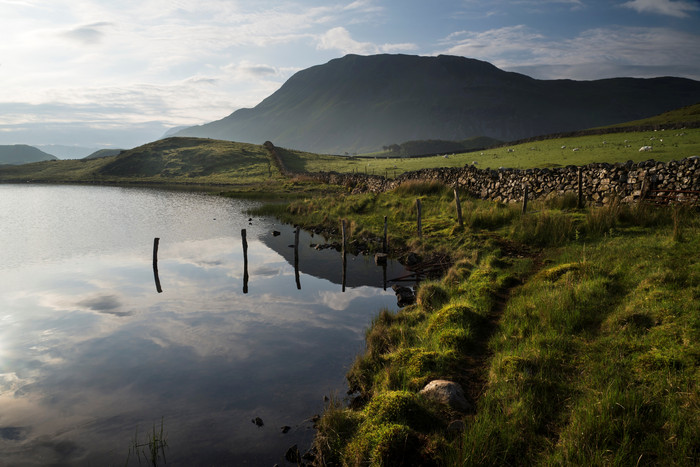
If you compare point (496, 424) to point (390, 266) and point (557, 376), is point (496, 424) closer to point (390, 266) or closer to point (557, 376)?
point (557, 376)

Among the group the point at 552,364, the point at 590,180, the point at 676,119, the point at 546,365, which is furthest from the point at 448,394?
the point at 676,119

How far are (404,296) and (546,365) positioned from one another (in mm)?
9045

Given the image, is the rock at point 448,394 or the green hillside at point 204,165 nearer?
the rock at point 448,394

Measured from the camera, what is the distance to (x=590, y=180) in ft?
76.3

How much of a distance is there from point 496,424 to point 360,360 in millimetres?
4790

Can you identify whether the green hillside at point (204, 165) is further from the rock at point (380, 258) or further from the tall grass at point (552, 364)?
the tall grass at point (552, 364)

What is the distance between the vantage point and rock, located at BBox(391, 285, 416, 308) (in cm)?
1625

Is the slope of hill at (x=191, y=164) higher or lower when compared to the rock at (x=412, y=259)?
higher

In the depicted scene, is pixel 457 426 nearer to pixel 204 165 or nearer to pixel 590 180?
pixel 590 180

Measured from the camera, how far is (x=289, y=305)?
1755 centimetres

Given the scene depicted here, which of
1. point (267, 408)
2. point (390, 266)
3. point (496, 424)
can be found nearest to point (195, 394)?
point (267, 408)

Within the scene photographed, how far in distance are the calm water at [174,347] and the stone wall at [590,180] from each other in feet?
42.8

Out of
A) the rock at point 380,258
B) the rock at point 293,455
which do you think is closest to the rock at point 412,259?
the rock at point 380,258

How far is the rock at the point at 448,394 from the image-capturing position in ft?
24.4
